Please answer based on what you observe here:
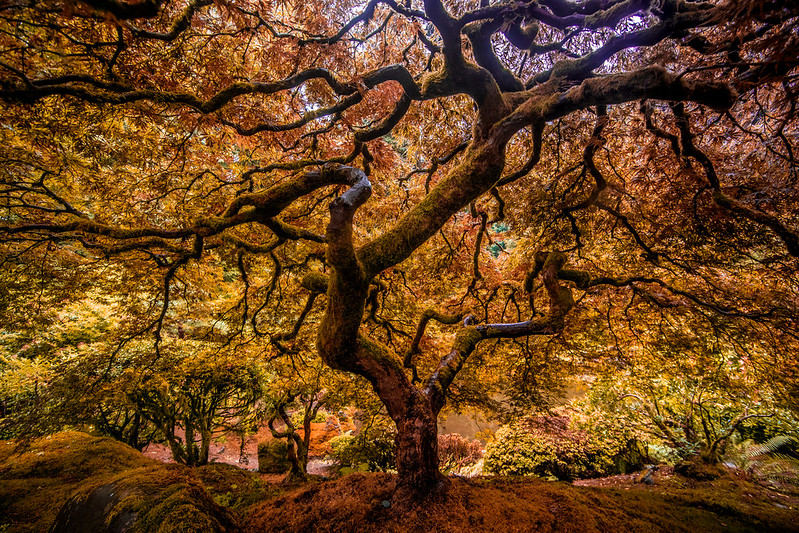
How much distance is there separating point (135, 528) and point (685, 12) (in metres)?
5.86

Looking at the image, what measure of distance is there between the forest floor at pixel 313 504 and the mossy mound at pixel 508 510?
0.04ft

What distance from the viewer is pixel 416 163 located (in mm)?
5375

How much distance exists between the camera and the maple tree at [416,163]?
2326 mm

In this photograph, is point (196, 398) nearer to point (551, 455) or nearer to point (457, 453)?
point (457, 453)

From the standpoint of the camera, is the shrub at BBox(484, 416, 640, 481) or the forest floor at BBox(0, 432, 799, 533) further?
the shrub at BBox(484, 416, 640, 481)

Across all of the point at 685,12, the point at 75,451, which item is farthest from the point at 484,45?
the point at 75,451

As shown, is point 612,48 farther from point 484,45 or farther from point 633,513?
point 633,513

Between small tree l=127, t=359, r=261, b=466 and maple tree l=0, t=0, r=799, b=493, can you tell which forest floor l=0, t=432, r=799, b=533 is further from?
small tree l=127, t=359, r=261, b=466

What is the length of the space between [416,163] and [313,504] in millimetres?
5351

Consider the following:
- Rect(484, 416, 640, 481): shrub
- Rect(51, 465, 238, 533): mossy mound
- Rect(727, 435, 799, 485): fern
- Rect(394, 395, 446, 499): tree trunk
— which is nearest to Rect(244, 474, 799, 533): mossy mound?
Rect(394, 395, 446, 499): tree trunk

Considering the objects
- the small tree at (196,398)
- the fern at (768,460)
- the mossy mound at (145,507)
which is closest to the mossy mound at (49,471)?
the mossy mound at (145,507)

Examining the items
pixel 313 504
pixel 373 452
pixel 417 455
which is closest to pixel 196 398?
pixel 373 452

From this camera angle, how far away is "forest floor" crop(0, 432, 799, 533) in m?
1.90

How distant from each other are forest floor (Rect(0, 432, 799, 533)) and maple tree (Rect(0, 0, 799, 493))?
515mm
